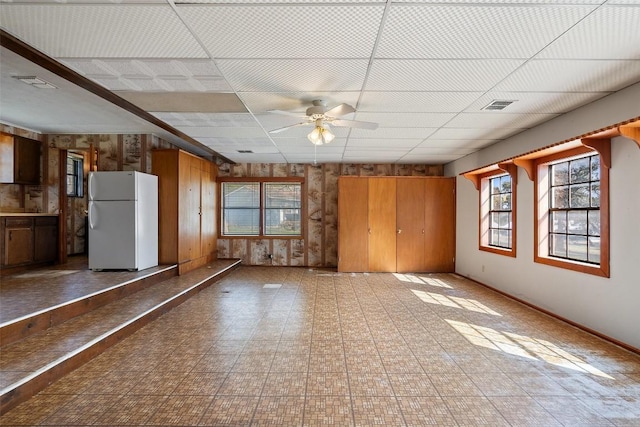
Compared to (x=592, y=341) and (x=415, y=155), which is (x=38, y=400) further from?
(x=415, y=155)

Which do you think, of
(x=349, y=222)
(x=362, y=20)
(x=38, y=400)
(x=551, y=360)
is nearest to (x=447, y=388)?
(x=551, y=360)

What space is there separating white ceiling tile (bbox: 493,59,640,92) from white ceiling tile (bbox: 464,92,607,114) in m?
0.12

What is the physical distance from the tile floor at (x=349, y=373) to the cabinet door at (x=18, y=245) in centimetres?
298

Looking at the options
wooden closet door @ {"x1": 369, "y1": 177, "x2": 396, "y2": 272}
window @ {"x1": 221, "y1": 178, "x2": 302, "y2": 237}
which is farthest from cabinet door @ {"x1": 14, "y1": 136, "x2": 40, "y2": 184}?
wooden closet door @ {"x1": 369, "y1": 177, "x2": 396, "y2": 272}

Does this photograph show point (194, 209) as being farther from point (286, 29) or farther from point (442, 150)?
point (286, 29)

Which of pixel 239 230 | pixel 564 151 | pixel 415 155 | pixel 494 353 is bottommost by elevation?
pixel 494 353

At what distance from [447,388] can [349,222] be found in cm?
531

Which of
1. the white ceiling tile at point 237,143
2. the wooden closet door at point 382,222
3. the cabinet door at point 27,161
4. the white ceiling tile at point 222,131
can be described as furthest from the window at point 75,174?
the wooden closet door at point 382,222

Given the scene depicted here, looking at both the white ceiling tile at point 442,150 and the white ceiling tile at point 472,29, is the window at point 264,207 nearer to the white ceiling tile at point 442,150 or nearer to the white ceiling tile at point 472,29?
the white ceiling tile at point 442,150

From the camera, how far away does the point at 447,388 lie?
2.60 metres

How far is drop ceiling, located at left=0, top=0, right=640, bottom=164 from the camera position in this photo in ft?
7.13

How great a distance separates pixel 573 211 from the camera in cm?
428

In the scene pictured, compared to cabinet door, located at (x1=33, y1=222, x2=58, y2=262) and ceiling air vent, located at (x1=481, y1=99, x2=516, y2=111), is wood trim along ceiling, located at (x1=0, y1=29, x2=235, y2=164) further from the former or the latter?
ceiling air vent, located at (x1=481, y1=99, x2=516, y2=111)

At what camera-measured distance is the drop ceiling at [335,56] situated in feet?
7.13
